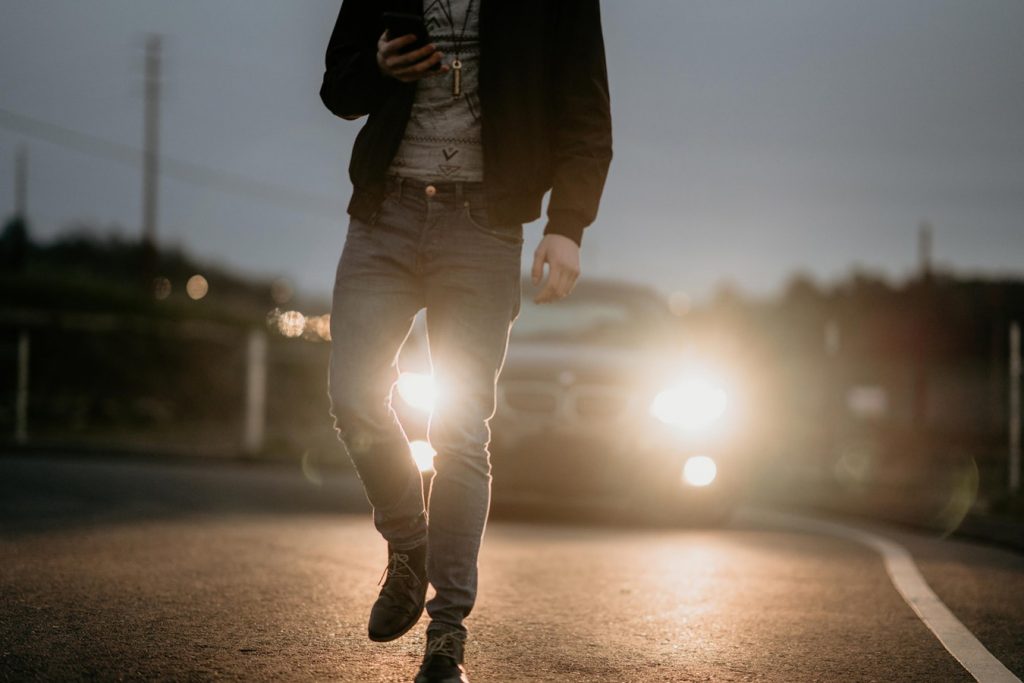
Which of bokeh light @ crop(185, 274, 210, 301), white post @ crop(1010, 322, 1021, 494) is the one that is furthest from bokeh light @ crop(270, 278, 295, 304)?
white post @ crop(1010, 322, 1021, 494)

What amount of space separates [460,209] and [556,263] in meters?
0.28

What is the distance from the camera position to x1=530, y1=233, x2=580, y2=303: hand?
10.5 feet

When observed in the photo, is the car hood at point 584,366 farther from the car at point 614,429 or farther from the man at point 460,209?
the man at point 460,209

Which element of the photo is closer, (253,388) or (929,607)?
(929,607)

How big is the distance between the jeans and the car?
163 inches

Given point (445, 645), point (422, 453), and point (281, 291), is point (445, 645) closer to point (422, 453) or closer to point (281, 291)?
point (422, 453)

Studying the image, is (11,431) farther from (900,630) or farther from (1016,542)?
(900,630)

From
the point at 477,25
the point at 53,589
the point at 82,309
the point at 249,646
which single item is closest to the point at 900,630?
the point at 249,646

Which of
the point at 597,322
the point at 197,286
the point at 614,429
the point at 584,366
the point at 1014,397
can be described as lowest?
the point at 614,429

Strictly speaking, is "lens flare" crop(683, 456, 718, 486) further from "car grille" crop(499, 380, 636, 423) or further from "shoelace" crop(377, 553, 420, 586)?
"shoelace" crop(377, 553, 420, 586)

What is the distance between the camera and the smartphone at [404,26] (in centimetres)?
316

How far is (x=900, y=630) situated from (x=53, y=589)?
112 inches

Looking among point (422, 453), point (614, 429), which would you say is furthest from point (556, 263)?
point (614, 429)

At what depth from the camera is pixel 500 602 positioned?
451cm
